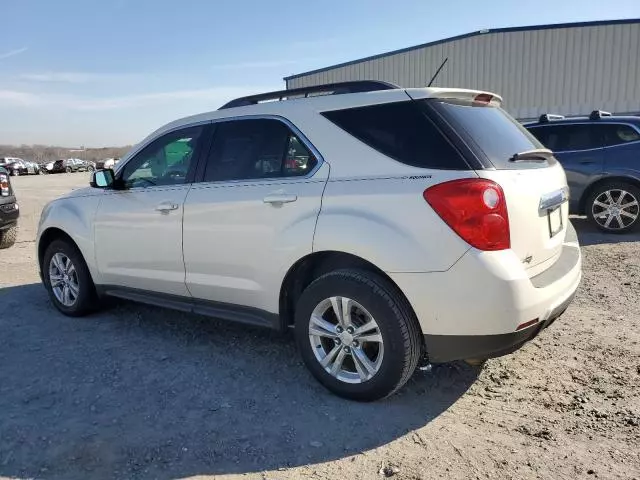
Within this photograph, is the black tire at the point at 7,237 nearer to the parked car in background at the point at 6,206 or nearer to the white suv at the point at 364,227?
the parked car in background at the point at 6,206

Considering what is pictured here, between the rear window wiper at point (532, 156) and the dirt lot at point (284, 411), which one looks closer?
the dirt lot at point (284, 411)

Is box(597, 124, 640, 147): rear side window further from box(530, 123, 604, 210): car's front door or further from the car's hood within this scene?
the car's hood

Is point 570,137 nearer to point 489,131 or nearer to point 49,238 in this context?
point 489,131

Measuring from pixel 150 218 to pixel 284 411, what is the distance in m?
1.93

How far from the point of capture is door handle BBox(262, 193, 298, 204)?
3342 millimetres

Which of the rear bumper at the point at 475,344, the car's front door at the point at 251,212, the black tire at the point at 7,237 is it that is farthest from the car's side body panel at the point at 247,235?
the black tire at the point at 7,237

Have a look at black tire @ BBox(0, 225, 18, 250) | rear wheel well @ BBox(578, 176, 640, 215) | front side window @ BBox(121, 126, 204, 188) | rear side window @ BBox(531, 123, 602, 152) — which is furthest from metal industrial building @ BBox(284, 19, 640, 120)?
front side window @ BBox(121, 126, 204, 188)

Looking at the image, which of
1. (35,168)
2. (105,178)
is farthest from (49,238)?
(35,168)

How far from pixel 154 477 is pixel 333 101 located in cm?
236

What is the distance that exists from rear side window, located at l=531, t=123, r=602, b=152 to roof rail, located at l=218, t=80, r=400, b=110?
6145 millimetres

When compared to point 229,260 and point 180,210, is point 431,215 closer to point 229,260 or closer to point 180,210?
point 229,260

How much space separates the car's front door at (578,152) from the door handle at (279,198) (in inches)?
257

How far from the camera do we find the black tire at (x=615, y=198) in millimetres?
8094

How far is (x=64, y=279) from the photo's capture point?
507cm
